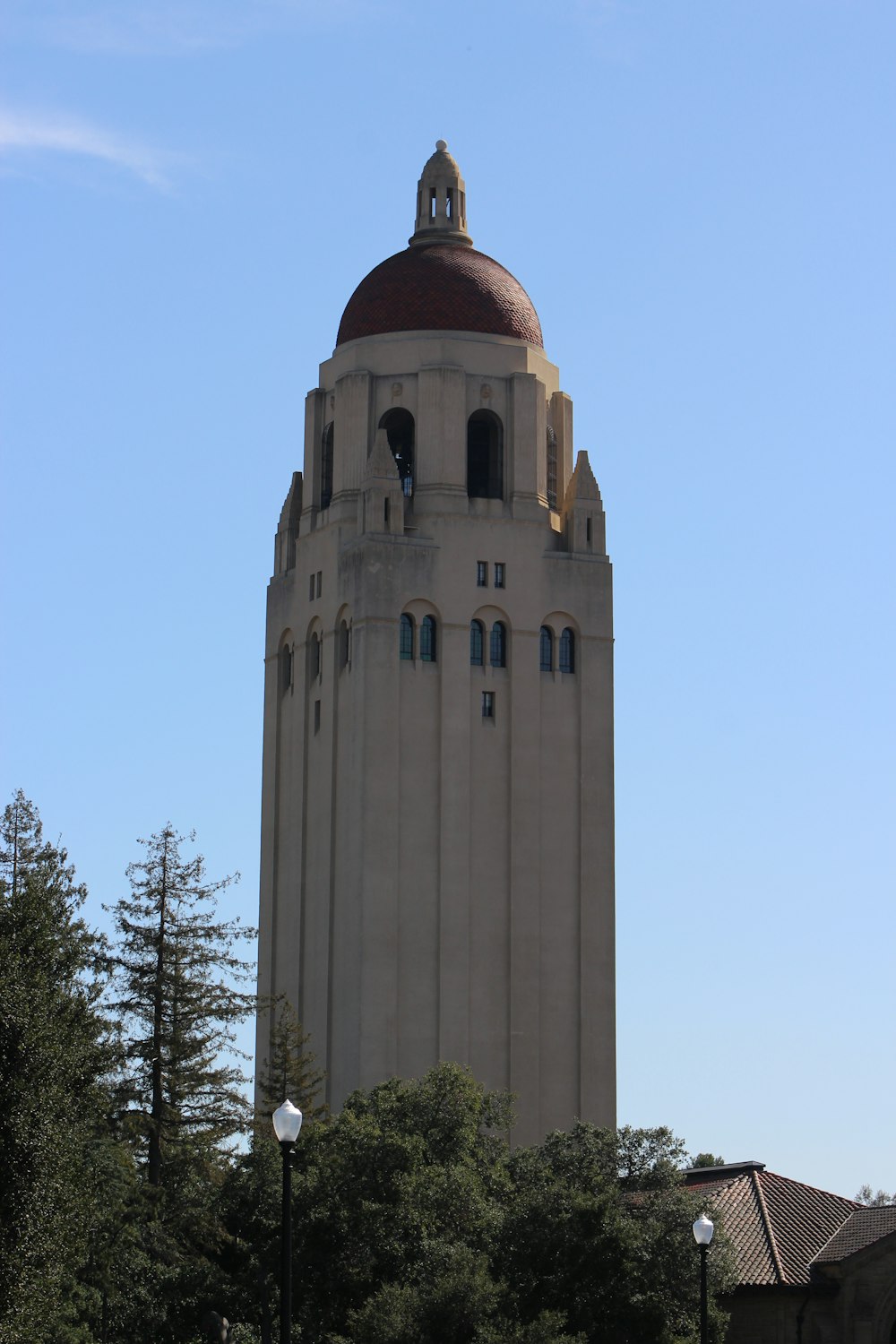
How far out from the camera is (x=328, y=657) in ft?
265

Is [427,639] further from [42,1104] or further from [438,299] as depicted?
[42,1104]

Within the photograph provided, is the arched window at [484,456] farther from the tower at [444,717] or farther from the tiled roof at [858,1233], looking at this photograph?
the tiled roof at [858,1233]

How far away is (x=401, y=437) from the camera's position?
8312 cm

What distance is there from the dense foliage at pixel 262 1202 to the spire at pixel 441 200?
32484mm

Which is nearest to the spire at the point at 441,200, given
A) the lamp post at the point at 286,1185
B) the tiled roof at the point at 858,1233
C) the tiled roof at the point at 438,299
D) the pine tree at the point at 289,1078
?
the tiled roof at the point at 438,299

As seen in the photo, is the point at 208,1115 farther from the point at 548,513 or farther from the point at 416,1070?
the point at 548,513

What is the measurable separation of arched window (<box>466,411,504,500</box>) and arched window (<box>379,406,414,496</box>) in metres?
1.83

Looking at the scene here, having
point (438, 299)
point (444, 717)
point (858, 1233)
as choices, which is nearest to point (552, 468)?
point (438, 299)

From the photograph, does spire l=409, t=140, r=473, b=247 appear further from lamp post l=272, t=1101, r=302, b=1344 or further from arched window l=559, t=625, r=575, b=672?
lamp post l=272, t=1101, r=302, b=1344

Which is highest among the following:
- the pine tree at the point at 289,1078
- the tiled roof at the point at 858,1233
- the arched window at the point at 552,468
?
the arched window at the point at 552,468

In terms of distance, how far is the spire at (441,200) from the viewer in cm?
8712

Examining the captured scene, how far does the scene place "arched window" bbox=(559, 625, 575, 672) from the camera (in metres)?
81.3

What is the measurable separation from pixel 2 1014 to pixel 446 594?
37.6 meters

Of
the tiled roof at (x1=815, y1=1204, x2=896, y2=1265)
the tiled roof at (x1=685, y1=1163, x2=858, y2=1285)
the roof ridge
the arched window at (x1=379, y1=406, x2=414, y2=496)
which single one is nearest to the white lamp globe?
the tiled roof at (x1=685, y1=1163, x2=858, y2=1285)
